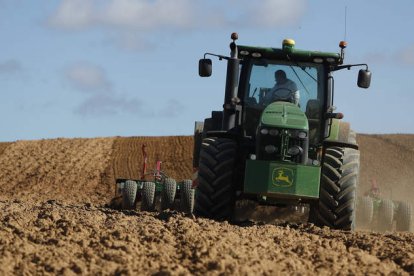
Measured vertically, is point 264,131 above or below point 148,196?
above

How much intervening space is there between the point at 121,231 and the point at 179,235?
0.63 metres

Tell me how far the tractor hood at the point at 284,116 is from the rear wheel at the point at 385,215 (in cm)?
596

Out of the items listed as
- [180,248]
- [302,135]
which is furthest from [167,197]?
[180,248]

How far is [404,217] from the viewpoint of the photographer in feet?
61.3

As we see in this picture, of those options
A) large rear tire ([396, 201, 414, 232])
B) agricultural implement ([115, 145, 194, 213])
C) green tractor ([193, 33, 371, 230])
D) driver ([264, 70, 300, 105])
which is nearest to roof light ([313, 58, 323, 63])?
green tractor ([193, 33, 371, 230])

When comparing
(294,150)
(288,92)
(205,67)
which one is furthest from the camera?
(288,92)

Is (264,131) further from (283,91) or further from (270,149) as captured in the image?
(283,91)

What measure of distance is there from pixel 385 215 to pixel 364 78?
19.4 feet

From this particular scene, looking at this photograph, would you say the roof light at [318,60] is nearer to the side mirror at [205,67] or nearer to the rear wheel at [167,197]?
the side mirror at [205,67]

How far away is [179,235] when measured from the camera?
388 inches

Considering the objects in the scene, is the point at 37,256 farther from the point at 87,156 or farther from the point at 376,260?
the point at 87,156

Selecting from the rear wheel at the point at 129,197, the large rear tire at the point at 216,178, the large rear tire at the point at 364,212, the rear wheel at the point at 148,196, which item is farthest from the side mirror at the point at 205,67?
the large rear tire at the point at 364,212

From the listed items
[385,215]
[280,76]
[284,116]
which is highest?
[280,76]

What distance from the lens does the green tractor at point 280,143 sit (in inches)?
498
